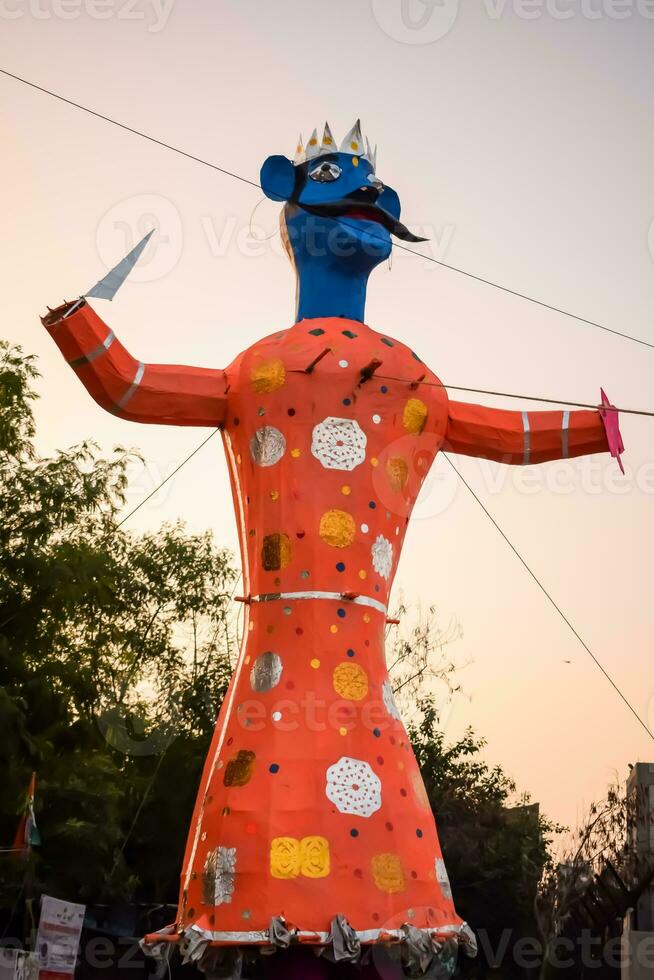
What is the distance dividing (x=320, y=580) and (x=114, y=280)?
1879 mm

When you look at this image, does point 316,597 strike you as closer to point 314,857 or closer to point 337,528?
point 337,528

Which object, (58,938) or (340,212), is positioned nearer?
(340,212)

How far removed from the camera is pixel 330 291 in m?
7.56

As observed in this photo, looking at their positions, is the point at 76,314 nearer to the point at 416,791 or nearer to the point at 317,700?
the point at 317,700

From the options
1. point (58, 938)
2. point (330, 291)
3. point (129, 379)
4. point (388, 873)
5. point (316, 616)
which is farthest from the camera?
point (58, 938)

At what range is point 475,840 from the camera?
63.8 ft

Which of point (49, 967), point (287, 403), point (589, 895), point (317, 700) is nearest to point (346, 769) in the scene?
point (317, 700)

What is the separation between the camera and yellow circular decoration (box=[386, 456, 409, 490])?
280 inches

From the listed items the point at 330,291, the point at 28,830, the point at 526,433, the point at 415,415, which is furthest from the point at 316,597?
the point at 28,830

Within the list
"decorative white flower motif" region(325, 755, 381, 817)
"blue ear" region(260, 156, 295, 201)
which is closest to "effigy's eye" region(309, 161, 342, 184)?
"blue ear" region(260, 156, 295, 201)

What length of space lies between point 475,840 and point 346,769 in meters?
13.8

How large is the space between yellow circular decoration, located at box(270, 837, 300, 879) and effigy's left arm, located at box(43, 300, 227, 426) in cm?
238

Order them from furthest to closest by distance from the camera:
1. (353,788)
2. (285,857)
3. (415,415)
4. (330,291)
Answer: (330,291) < (415,415) < (353,788) < (285,857)

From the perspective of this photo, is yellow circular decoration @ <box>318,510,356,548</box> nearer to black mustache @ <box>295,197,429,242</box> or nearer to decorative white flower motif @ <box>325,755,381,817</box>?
decorative white flower motif @ <box>325,755,381,817</box>
